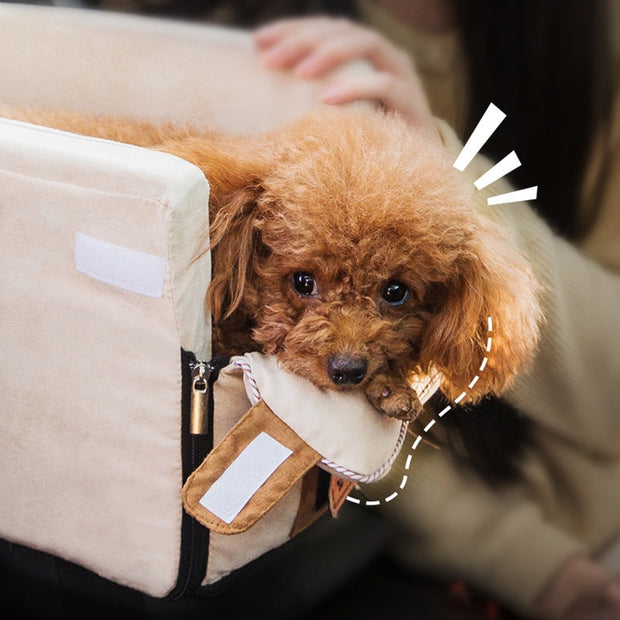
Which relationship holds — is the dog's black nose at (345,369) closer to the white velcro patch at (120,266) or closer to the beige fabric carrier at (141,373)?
the beige fabric carrier at (141,373)

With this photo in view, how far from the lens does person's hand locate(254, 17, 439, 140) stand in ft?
1.81

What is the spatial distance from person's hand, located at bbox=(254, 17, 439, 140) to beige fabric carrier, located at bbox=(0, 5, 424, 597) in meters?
0.05

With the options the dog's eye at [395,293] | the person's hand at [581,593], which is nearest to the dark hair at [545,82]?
the dog's eye at [395,293]

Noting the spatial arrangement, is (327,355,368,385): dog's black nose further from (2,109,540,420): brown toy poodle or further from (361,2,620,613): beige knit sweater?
(361,2,620,613): beige knit sweater

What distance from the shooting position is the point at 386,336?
0.51m

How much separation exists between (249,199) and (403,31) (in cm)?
17

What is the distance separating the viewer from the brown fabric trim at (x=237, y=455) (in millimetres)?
499

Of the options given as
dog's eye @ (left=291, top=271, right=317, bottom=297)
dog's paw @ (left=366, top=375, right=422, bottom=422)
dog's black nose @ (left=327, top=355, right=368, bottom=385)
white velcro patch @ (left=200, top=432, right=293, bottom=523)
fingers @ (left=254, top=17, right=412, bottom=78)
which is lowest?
white velcro patch @ (left=200, top=432, right=293, bottom=523)

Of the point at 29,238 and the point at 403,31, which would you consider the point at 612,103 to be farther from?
the point at 29,238

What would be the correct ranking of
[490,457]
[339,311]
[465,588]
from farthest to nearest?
[465,588] < [490,457] < [339,311]

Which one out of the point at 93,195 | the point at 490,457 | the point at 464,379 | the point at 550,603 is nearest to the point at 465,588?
the point at 550,603

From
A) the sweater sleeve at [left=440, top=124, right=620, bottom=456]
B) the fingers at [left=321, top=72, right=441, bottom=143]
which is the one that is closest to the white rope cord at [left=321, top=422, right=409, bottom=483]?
the sweater sleeve at [left=440, top=124, right=620, bottom=456]

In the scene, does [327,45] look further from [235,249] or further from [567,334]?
[567,334]

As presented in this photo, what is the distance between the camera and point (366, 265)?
51 centimetres
